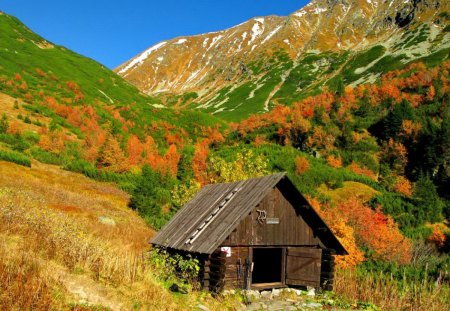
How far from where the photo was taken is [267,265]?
2575 cm

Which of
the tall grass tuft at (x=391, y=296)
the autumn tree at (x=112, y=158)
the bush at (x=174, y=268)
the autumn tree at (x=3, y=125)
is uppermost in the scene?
the autumn tree at (x=3, y=125)

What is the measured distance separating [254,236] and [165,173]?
54121mm

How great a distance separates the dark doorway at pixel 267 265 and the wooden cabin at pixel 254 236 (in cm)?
516

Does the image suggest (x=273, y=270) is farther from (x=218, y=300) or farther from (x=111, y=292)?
(x=111, y=292)

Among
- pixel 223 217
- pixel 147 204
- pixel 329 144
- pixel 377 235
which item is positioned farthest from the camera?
pixel 329 144

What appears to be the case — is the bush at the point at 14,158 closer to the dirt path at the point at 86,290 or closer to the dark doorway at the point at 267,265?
the dark doorway at the point at 267,265

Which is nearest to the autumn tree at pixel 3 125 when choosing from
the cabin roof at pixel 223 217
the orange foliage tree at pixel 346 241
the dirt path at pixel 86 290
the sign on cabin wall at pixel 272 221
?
the orange foliage tree at pixel 346 241

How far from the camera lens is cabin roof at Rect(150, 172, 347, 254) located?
17.8 m

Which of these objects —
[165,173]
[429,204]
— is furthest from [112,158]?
[429,204]

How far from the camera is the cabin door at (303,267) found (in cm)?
1931

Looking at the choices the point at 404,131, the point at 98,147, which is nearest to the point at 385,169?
the point at 404,131

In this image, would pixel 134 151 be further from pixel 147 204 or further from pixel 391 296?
pixel 391 296

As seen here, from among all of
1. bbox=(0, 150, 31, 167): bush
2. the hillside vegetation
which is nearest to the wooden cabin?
the hillside vegetation

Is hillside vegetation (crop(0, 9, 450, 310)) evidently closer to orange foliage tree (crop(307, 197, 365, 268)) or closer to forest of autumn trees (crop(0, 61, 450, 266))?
orange foliage tree (crop(307, 197, 365, 268))
